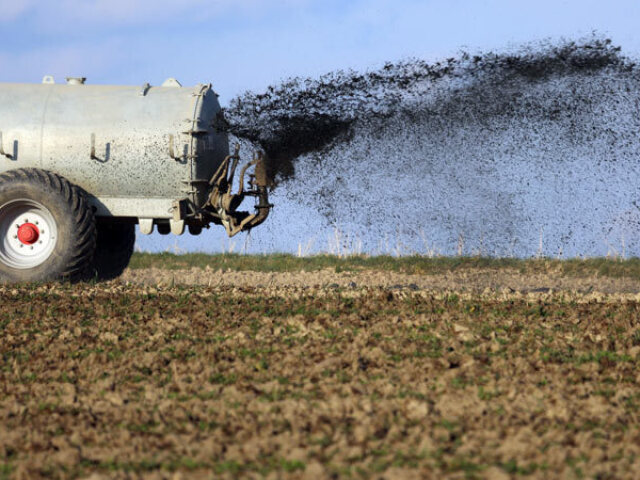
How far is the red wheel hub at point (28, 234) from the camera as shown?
10758 mm

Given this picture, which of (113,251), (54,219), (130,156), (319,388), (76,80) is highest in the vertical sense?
(76,80)

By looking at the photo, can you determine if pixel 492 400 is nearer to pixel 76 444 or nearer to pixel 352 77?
pixel 76 444

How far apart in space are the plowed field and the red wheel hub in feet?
6.48

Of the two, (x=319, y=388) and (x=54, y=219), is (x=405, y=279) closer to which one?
(x=54, y=219)

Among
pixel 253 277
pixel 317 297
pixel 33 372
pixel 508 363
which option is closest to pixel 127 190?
pixel 253 277

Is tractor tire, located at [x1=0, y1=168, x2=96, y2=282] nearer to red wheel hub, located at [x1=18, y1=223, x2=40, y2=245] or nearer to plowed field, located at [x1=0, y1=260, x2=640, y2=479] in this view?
red wheel hub, located at [x1=18, y1=223, x2=40, y2=245]

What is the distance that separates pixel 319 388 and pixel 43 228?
6.71 meters

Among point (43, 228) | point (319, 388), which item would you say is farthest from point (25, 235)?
point (319, 388)

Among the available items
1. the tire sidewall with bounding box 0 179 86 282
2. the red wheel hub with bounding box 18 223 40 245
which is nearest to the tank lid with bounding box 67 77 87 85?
the tire sidewall with bounding box 0 179 86 282

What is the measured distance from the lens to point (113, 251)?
41.2 feet

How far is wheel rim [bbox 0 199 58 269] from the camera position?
1071cm

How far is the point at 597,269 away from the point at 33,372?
9424 millimetres

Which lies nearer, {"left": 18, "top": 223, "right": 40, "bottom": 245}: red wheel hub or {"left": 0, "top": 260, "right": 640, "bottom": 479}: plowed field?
{"left": 0, "top": 260, "right": 640, "bottom": 479}: plowed field

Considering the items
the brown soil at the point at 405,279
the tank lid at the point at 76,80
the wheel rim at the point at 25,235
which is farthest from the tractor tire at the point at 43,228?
the tank lid at the point at 76,80
